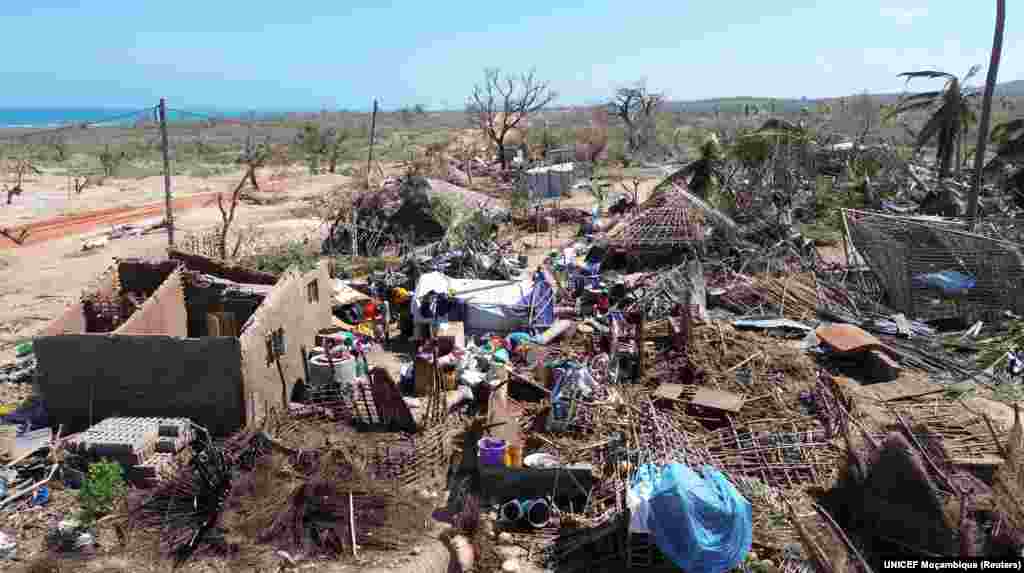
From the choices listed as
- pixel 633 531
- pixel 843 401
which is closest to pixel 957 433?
pixel 843 401

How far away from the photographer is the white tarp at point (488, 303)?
37.7ft

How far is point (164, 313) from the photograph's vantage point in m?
9.98

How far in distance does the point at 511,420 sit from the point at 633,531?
2.46m

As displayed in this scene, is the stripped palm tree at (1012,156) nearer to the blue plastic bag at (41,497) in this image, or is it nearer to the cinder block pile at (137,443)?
the cinder block pile at (137,443)

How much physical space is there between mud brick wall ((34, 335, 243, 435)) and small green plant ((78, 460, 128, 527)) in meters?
1.16

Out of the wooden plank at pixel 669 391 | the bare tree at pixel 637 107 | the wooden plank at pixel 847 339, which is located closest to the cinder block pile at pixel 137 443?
the wooden plank at pixel 669 391

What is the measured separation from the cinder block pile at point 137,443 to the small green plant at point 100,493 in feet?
0.99

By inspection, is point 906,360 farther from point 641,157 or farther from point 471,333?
point 641,157

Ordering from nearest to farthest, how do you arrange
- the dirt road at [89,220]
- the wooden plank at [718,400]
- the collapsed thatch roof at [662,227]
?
1. the wooden plank at [718,400]
2. the collapsed thatch roof at [662,227]
3. the dirt road at [89,220]

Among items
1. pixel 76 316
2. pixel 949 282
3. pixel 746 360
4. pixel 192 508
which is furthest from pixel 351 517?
pixel 949 282

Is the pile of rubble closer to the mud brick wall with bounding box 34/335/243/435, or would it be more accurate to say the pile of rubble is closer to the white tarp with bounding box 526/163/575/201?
the mud brick wall with bounding box 34/335/243/435

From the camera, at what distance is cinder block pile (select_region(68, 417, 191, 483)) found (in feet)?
24.4

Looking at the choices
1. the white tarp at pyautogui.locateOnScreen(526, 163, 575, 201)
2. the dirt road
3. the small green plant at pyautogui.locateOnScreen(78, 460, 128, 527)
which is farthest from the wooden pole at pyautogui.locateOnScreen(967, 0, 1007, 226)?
the dirt road

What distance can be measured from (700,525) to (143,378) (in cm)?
636
